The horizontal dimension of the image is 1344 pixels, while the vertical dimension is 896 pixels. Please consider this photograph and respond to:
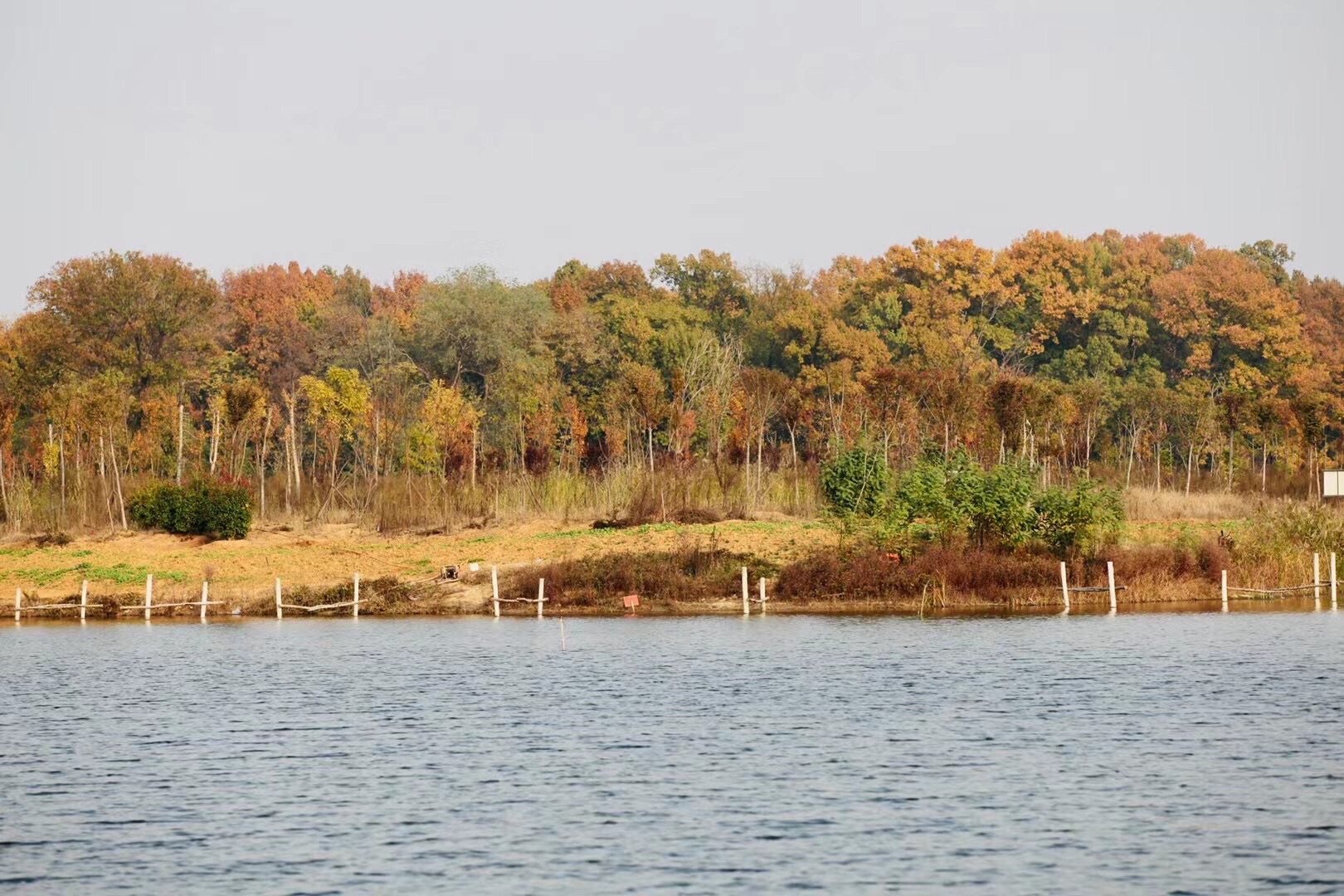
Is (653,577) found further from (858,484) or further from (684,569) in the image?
(858,484)

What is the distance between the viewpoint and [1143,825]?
22.4 m

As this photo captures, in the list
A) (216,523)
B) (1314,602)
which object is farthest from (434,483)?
(1314,602)

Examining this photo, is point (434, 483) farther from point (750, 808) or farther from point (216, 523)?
point (750, 808)

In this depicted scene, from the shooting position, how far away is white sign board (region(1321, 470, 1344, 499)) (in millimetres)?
67500

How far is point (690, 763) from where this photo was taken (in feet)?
91.0

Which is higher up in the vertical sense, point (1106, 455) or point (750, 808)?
point (1106, 455)

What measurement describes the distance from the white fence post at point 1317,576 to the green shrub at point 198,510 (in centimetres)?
3655

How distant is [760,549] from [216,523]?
20279mm

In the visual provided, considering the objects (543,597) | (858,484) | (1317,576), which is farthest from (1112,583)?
(543,597)

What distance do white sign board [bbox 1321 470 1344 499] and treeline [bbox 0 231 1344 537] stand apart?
3.40 m

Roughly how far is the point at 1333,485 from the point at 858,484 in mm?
24849

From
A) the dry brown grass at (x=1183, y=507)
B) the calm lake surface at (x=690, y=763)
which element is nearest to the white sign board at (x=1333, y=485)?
the dry brown grass at (x=1183, y=507)

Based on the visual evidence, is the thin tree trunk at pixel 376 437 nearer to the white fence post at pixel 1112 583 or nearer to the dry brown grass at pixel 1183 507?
the white fence post at pixel 1112 583

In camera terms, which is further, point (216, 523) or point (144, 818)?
point (216, 523)
